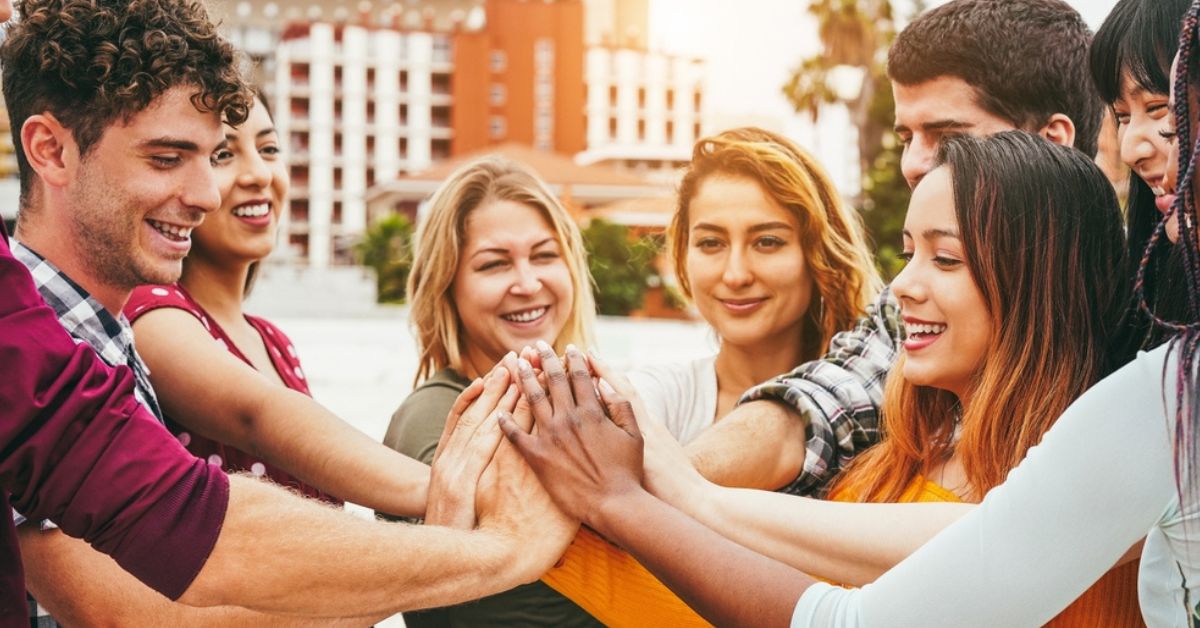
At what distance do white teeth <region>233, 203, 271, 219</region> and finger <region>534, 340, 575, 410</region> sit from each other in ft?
3.85

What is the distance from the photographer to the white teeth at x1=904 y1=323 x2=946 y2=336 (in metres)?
2.20

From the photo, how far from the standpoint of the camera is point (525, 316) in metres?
3.33

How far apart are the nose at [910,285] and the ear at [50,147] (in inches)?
62.0

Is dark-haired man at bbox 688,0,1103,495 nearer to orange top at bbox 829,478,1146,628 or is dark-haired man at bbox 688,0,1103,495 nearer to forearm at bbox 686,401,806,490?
forearm at bbox 686,401,806,490

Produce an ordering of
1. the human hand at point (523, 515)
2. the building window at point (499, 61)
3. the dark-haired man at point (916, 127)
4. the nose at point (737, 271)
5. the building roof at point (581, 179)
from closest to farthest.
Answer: the human hand at point (523, 515) < the dark-haired man at point (916, 127) < the nose at point (737, 271) < the building roof at point (581, 179) < the building window at point (499, 61)

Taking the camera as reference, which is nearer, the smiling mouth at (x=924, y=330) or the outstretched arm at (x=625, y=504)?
the outstretched arm at (x=625, y=504)

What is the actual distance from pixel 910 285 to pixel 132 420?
4.50ft

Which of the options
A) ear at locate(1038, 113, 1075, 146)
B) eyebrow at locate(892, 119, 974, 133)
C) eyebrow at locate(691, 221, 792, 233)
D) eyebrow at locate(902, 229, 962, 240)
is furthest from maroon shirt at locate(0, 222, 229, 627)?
ear at locate(1038, 113, 1075, 146)

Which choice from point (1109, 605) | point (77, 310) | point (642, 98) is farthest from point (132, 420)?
point (642, 98)

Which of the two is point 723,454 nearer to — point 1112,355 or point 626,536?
point 626,536

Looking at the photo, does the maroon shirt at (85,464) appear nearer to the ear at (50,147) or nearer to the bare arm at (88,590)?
the bare arm at (88,590)

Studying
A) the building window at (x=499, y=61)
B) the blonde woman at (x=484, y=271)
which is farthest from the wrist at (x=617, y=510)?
the building window at (x=499, y=61)

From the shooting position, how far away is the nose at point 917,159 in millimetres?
2752

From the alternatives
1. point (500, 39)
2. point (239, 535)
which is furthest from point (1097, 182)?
point (500, 39)
